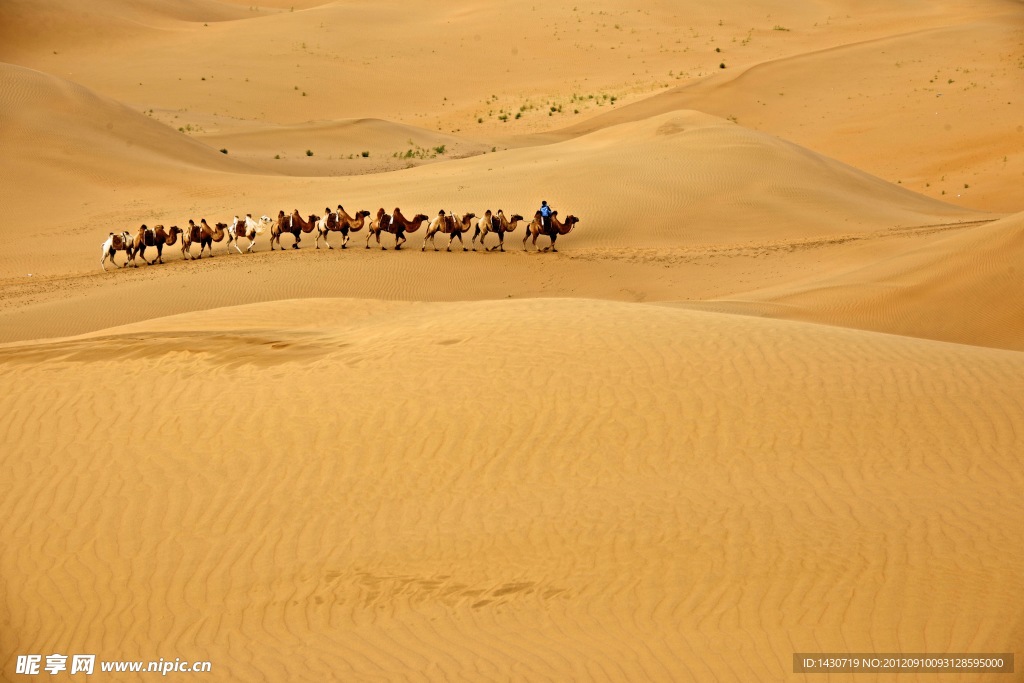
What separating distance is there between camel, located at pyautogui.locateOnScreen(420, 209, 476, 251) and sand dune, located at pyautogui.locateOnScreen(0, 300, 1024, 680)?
455 inches

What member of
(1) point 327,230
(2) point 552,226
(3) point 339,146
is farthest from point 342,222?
(3) point 339,146

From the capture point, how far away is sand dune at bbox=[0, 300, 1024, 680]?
7113 mm

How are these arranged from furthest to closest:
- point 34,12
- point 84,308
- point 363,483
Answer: point 34,12 < point 84,308 < point 363,483

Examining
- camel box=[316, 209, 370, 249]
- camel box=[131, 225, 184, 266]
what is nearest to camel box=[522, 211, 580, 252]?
camel box=[316, 209, 370, 249]

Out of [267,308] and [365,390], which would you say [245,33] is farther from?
[365,390]

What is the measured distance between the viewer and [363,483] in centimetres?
907

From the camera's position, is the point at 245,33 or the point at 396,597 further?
the point at 245,33

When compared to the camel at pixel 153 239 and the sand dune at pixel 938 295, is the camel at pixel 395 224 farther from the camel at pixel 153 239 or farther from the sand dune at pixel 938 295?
Answer: the sand dune at pixel 938 295

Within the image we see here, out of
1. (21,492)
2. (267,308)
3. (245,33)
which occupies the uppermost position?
(245,33)

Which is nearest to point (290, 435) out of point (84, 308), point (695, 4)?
point (84, 308)

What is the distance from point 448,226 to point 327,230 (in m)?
2.55

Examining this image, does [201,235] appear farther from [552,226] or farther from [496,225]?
[552,226]

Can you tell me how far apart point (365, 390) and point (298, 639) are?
3.39m

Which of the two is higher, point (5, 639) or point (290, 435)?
point (290, 435)
